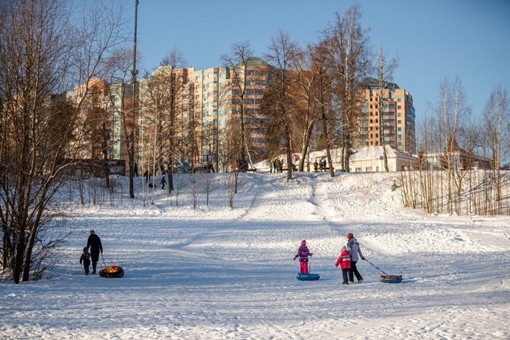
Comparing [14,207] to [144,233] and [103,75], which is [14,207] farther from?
[144,233]

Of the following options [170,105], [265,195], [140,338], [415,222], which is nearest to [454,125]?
[415,222]

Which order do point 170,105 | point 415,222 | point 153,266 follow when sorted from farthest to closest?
point 170,105 → point 415,222 → point 153,266

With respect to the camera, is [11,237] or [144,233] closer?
[11,237]

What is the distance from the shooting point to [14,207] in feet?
49.9

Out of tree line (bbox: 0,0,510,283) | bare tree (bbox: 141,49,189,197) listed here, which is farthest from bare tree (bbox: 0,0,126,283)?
bare tree (bbox: 141,49,189,197)

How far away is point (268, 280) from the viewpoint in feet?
55.7

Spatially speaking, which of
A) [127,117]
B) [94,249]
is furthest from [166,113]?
[94,249]

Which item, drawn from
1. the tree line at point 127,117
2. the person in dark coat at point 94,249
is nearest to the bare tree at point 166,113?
the tree line at point 127,117

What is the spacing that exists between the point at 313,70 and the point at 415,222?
18604mm

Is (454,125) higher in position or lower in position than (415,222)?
higher

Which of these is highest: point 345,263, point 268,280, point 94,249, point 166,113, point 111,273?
point 166,113

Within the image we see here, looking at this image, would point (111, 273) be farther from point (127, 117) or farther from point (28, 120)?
point (127, 117)

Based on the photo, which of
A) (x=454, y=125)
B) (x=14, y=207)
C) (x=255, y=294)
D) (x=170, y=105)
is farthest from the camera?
(x=170, y=105)

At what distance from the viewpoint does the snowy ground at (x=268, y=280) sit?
998 centimetres
